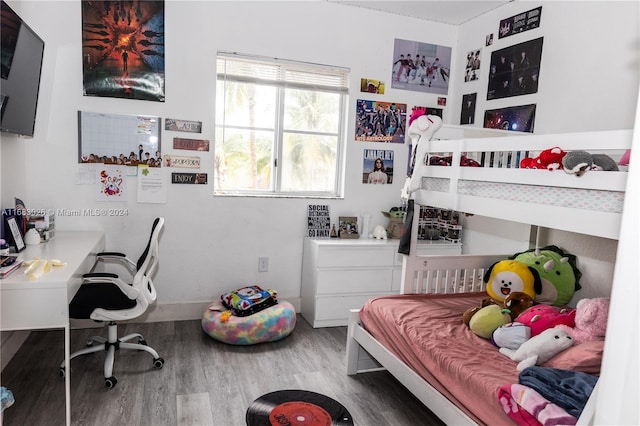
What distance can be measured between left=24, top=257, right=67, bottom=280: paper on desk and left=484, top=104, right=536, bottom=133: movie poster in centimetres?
324

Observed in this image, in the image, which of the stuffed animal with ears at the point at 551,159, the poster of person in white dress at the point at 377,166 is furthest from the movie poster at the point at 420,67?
the stuffed animal with ears at the point at 551,159

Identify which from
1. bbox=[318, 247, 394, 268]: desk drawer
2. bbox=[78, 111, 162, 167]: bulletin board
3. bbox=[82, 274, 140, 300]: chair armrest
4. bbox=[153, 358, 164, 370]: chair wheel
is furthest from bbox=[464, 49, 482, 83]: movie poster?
bbox=[153, 358, 164, 370]: chair wheel

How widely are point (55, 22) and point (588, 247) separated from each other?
12.9 ft

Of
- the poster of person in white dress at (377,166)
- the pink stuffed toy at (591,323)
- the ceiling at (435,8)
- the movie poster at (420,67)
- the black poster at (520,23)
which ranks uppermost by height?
the ceiling at (435,8)

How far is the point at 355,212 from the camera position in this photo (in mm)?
3990

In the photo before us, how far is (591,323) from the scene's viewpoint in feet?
6.75

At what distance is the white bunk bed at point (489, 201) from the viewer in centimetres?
164

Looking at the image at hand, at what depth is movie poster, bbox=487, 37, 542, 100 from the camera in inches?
128

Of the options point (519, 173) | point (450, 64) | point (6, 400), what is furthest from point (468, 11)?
point (6, 400)

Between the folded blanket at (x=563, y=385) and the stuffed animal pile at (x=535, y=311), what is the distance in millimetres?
204

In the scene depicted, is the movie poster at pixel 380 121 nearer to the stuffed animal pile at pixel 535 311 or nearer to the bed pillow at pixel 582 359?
the stuffed animal pile at pixel 535 311

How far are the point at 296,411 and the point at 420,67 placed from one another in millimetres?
3190

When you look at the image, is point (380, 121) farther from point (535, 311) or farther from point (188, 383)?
point (188, 383)

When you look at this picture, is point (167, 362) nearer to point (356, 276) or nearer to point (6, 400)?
point (6, 400)
